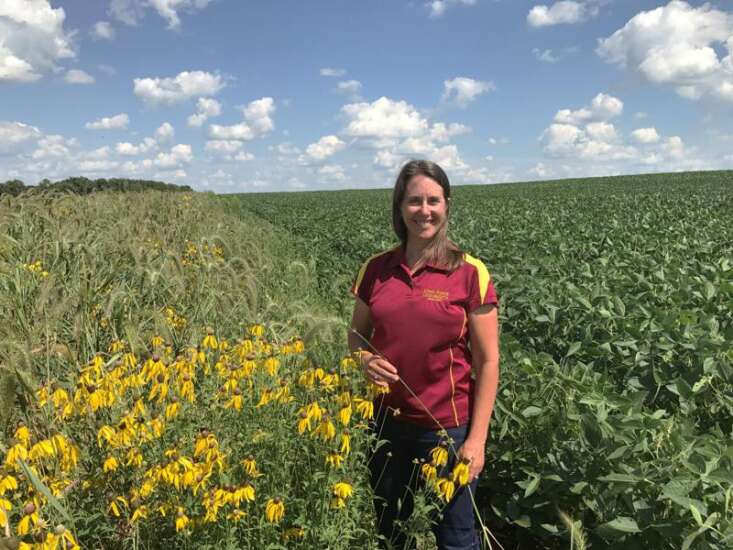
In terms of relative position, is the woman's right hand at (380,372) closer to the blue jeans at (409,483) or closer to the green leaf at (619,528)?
the blue jeans at (409,483)

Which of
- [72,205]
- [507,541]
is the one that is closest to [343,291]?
[72,205]

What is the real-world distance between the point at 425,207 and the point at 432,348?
0.64 m

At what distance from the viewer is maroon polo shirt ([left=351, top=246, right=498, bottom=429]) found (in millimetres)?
2400

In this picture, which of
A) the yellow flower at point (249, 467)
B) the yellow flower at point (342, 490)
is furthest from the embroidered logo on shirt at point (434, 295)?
the yellow flower at point (249, 467)

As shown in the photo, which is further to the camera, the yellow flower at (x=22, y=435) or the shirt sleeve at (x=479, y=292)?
the shirt sleeve at (x=479, y=292)

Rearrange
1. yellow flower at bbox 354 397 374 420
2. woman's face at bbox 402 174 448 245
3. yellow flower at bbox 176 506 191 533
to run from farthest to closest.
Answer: woman's face at bbox 402 174 448 245, yellow flower at bbox 354 397 374 420, yellow flower at bbox 176 506 191 533

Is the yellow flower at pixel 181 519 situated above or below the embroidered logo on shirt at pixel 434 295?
below

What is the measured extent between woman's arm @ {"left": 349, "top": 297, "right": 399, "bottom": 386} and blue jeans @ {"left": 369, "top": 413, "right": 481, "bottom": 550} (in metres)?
0.23

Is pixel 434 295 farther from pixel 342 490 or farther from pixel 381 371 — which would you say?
pixel 342 490

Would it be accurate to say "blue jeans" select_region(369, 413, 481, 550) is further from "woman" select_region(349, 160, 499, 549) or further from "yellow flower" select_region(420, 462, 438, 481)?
"yellow flower" select_region(420, 462, 438, 481)

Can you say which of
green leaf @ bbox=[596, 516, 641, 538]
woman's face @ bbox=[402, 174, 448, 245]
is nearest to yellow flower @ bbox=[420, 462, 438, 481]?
green leaf @ bbox=[596, 516, 641, 538]

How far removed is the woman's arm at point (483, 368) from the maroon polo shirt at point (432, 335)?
2.0 inches

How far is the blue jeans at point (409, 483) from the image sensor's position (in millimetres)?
2469

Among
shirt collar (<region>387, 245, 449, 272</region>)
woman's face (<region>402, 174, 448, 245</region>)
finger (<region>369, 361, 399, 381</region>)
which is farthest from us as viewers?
shirt collar (<region>387, 245, 449, 272</region>)
